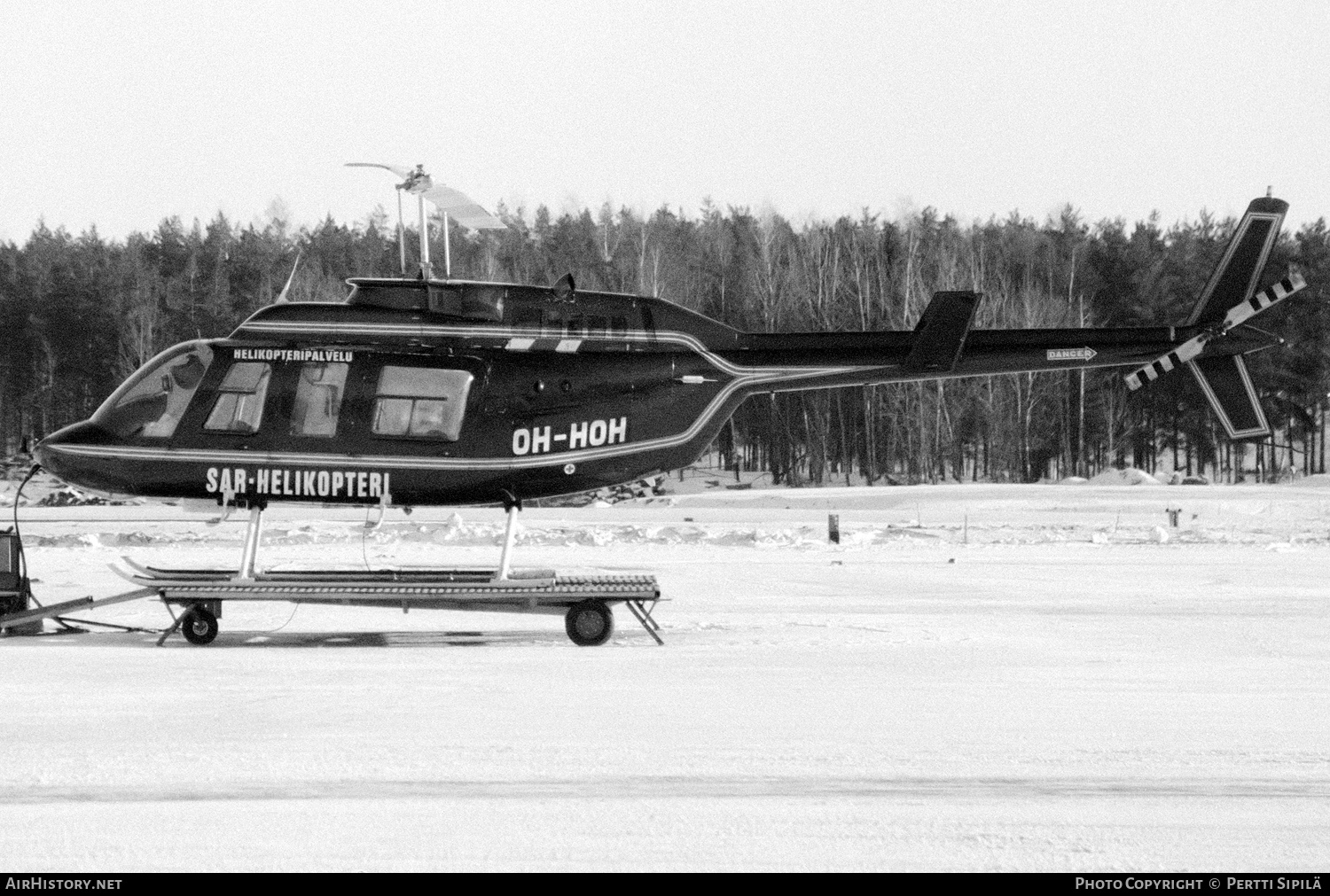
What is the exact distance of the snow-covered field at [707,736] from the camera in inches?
218

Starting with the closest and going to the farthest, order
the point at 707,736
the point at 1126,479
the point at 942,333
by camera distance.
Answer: the point at 707,736, the point at 942,333, the point at 1126,479

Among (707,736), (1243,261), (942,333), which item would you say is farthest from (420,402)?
(1243,261)

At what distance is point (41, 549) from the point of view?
75.7 feet

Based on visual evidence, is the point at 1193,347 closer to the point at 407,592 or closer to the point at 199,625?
the point at 407,592

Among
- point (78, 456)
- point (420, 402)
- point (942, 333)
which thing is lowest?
point (78, 456)

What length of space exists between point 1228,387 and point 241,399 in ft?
30.1

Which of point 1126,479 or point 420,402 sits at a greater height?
point 420,402

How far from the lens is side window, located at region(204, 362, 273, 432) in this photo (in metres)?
12.3

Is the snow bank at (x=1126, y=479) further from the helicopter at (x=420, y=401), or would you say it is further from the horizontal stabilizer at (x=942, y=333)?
the helicopter at (x=420, y=401)

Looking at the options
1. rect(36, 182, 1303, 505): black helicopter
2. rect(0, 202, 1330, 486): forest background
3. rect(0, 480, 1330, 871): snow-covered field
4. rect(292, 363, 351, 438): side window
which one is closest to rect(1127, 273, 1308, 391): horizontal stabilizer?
rect(36, 182, 1303, 505): black helicopter

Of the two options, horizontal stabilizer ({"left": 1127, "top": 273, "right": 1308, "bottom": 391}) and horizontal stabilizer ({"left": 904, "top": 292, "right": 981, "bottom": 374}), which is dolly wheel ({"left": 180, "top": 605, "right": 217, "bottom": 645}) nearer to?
horizontal stabilizer ({"left": 904, "top": 292, "right": 981, "bottom": 374})

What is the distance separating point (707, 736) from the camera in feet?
25.1

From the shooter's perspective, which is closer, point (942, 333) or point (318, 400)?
point (318, 400)
